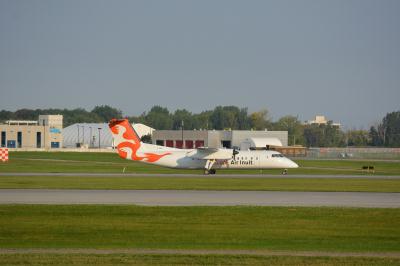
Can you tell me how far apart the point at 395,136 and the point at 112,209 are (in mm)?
177523

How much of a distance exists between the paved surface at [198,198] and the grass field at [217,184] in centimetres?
329

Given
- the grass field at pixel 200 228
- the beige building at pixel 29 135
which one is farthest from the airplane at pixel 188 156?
the beige building at pixel 29 135

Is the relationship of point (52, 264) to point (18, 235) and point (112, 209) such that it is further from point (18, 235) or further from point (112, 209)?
point (112, 209)

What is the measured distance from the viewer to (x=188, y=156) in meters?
63.3

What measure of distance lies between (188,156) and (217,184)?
52.3 feet

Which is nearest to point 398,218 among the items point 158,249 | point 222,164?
point 158,249

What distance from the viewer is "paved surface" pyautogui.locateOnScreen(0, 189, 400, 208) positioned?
33.4 metres

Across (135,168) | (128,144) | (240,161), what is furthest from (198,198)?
(135,168)

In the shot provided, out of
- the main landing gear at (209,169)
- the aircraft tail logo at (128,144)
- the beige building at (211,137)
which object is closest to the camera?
the aircraft tail logo at (128,144)

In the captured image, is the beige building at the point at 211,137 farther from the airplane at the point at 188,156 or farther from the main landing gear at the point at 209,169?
the main landing gear at the point at 209,169

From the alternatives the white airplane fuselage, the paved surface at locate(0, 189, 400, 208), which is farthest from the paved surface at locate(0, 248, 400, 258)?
the white airplane fuselage

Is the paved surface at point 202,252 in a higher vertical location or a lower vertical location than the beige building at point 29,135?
lower

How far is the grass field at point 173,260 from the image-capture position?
18141 mm

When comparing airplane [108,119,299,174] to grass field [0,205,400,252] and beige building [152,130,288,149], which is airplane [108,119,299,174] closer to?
grass field [0,205,400,252]
